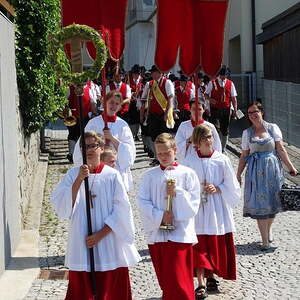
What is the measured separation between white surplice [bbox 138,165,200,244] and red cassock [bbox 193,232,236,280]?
70 centimetres

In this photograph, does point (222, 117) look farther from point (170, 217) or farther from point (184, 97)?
point (170, 217)

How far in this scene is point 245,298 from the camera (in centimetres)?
678

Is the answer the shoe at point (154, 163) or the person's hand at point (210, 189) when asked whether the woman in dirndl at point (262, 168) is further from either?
the shoe at point (154, 163)

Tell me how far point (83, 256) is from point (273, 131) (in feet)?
12.4

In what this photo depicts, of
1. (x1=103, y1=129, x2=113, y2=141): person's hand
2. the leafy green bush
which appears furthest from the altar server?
the leafy green bush

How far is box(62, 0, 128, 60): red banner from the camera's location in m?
7.52

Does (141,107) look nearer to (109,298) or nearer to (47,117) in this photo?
(47,117)

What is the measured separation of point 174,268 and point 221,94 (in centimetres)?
1020

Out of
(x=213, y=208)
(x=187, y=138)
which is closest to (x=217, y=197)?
(x=213, y=208)

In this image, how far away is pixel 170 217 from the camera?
244 inches

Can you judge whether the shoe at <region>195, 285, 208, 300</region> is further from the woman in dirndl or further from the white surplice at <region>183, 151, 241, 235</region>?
the woman in dirndl

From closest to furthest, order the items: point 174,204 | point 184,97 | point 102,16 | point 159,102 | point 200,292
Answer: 1. point 174,204
2. point 200,292
3. point 102,16
4. point 159,102
5. point 184,97

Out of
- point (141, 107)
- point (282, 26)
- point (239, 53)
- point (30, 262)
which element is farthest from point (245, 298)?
point (239, 53)

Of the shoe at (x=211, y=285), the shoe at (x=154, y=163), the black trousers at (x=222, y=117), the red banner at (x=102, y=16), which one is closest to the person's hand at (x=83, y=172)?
the shoe at (x=211, y=285)
